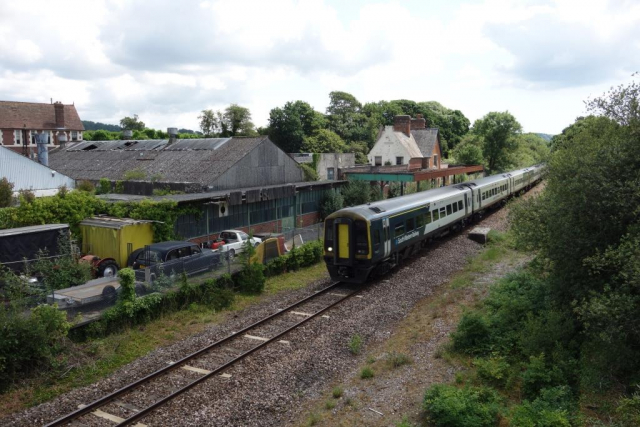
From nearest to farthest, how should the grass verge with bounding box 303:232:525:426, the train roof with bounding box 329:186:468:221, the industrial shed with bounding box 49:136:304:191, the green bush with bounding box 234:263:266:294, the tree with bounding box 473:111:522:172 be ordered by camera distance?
Answer: the grass verge with bounding box 303:232:525:426 → the green bush with bounding box 234:263:266:294 → the train roof with bounding box 329:186:468:221 → the industrial shed with bounding box 49:136:304:191 → the tree with bounding box 473:111:522:172

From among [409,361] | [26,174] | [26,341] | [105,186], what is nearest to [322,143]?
[105,186]

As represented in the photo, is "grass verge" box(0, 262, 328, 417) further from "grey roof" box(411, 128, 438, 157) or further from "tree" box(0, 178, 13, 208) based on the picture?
"grey roof" box(411, 128, 438, 157)

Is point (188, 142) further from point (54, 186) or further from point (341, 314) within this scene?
point (341, 314)

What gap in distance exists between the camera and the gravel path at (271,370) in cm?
908

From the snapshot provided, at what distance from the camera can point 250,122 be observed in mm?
72625

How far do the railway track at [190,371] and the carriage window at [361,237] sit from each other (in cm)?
232

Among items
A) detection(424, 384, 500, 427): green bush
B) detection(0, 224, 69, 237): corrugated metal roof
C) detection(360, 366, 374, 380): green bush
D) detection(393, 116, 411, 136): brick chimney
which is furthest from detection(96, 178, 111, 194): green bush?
detection(393, 116, 411, 136): brick chimney

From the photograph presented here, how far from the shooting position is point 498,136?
195ft

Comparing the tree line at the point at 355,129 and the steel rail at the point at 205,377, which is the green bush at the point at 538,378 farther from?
the tree line at the point at 355,129

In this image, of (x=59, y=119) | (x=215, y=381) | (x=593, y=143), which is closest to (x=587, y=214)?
(x=593, y=143)

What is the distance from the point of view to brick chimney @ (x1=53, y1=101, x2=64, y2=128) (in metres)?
56.2

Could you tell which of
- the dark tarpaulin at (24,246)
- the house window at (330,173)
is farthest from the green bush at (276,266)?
the house window at (330,173)

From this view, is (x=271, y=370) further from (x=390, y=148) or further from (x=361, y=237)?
(x=390, y=148)

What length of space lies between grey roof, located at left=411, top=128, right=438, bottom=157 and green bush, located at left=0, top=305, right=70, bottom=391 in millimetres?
44044
